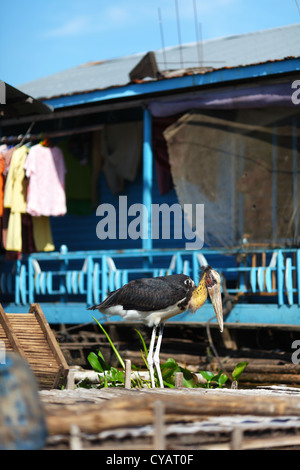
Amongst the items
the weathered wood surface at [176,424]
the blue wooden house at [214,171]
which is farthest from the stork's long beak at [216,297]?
the weathered wood surface at [176,424]

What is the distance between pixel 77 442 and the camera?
130 inches

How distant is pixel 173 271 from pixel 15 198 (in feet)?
9.02

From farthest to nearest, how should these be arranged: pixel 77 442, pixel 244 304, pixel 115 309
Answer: pixel 244 304 → pixel 115 309 → pixel 77 442

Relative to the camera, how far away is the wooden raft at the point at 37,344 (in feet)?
18.3

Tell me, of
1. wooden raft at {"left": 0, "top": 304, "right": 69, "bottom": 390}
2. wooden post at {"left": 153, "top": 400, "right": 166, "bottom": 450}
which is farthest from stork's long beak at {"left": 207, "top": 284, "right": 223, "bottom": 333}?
wooden post at {"left": 153, "top": 400, "right": 166, "bottom": 450}

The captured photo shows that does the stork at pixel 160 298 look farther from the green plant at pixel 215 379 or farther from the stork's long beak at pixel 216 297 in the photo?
the green plant at pixel 215 379

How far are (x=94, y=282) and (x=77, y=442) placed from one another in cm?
633

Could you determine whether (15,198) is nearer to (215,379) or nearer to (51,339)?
(215,379)

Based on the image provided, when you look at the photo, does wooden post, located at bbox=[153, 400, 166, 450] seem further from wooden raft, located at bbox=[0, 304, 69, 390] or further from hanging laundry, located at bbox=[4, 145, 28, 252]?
hanging laundry, located at bbox=[4, 145, 28, 252]

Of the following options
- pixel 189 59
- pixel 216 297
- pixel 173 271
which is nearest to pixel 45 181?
pixel 173 271

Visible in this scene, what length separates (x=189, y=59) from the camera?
1287 cm
